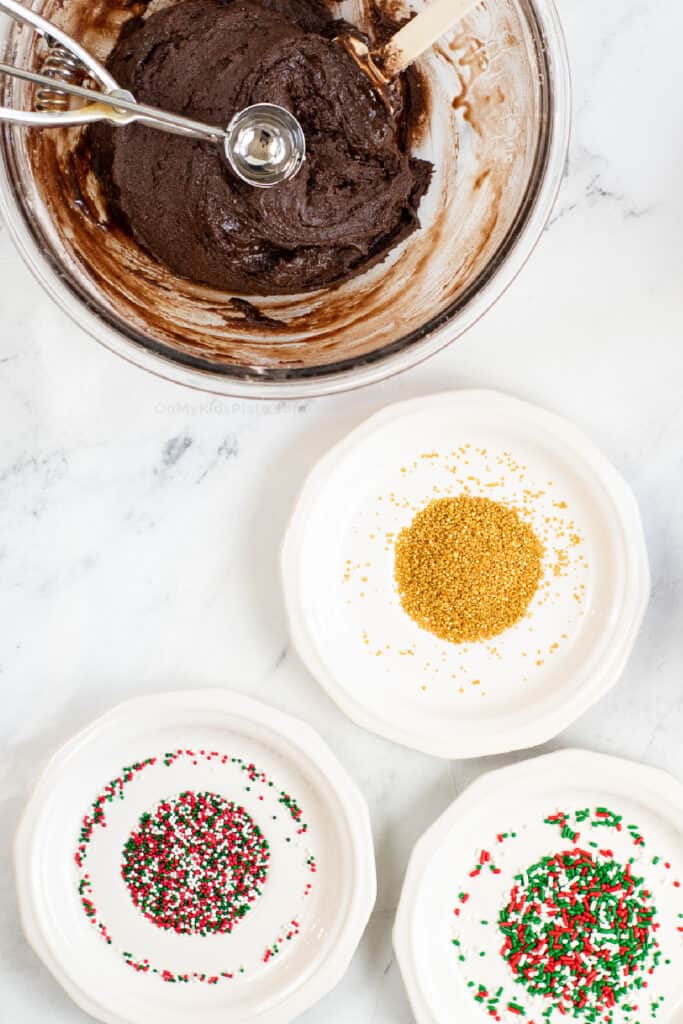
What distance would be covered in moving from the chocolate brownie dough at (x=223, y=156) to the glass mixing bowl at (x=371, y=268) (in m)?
0.05

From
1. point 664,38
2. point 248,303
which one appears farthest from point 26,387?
point 664,38

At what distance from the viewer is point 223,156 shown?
992 millimetres

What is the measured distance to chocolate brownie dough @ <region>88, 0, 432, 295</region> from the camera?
979 mm

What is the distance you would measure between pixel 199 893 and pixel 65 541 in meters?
0.54

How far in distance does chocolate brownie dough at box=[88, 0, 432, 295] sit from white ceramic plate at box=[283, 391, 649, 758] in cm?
29

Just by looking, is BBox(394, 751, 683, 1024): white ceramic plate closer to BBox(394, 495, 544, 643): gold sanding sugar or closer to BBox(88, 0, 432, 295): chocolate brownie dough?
BBox(394, 495, 544, 643): gold sanding sugar

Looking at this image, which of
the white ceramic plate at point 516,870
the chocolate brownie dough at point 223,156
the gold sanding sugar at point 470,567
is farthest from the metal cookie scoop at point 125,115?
the white ceramic plate at point 516,870

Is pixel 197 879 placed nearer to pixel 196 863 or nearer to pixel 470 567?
pixel 196 863

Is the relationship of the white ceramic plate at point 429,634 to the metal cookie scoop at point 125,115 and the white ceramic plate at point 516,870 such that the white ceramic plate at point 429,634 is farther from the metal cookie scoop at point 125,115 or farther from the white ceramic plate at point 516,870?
the metal cookie scoop at point 125,115

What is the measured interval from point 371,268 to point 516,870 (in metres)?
0.86

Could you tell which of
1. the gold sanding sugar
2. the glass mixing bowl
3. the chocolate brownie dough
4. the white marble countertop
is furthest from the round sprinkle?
the chocolate brownie dough

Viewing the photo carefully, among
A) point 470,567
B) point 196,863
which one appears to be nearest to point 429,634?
point 470,567

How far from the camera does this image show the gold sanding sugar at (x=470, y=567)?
1289 mm

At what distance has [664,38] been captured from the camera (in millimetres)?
1217
